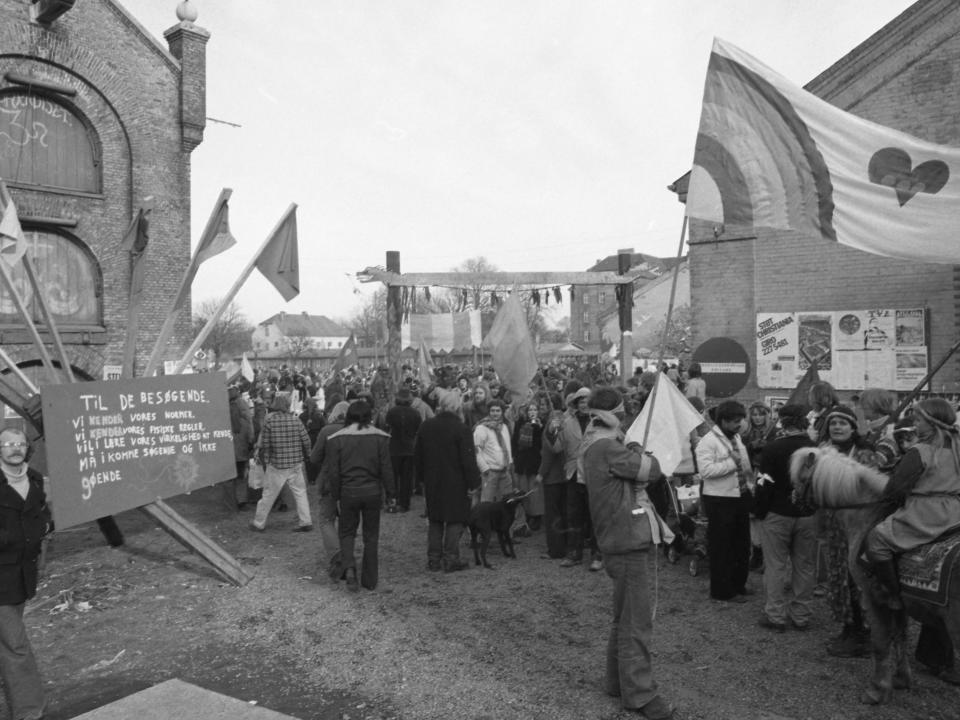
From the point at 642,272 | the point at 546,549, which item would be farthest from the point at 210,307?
the point at 546,549

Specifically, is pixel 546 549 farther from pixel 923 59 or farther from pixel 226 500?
pixel 923 59

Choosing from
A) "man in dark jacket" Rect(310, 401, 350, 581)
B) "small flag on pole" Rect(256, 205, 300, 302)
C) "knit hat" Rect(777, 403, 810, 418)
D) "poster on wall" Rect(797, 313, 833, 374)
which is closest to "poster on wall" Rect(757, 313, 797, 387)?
"poster on wall" Rect(797, 313, 833, 374)

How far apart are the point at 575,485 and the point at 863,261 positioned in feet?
25.4

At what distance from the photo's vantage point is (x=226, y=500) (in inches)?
464

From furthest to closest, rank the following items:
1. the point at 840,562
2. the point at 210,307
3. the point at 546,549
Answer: the point at 210,307 < the point at 546,549 < the point at 840,562

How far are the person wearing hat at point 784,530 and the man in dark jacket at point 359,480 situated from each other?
144 inches

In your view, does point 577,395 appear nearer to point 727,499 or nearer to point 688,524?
point 688,524

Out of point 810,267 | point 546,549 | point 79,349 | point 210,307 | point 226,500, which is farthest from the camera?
point 210,307

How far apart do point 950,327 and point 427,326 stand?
10.4 metres

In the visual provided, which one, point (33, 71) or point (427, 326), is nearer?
point (33, 71)

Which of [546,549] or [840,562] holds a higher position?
[840,562]

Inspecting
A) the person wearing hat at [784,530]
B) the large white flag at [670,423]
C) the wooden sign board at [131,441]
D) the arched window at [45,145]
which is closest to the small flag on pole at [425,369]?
the wooden sign board at [131,441]

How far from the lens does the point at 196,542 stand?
25.5 feet

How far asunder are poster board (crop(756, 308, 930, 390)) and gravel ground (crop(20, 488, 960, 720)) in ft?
20.7
